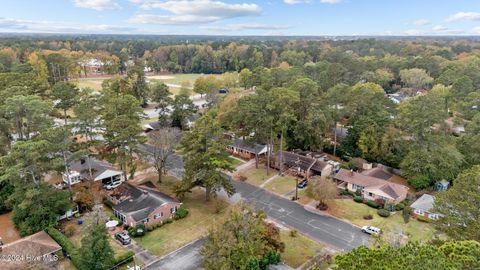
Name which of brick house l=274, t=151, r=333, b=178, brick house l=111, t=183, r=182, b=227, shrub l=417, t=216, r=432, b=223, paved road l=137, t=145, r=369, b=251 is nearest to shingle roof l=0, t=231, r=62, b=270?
brick house l=111, t=183, r=182, b=227

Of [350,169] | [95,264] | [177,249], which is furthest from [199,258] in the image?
[350,169]

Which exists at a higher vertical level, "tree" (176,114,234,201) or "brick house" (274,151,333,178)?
"tree" (176,114,234,201)

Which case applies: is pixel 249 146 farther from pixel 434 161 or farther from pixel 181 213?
pixel 434 161

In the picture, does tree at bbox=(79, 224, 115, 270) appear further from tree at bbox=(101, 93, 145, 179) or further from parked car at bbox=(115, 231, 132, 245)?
tree at bbox=(101, 93, 145, 179)

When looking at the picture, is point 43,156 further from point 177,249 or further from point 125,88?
point 125,88

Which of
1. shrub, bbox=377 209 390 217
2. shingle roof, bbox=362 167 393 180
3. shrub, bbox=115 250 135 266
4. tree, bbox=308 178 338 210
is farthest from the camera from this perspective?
shingle roof, bbox=362 167 393 180

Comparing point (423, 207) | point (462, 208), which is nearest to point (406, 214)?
point (423, 207)
